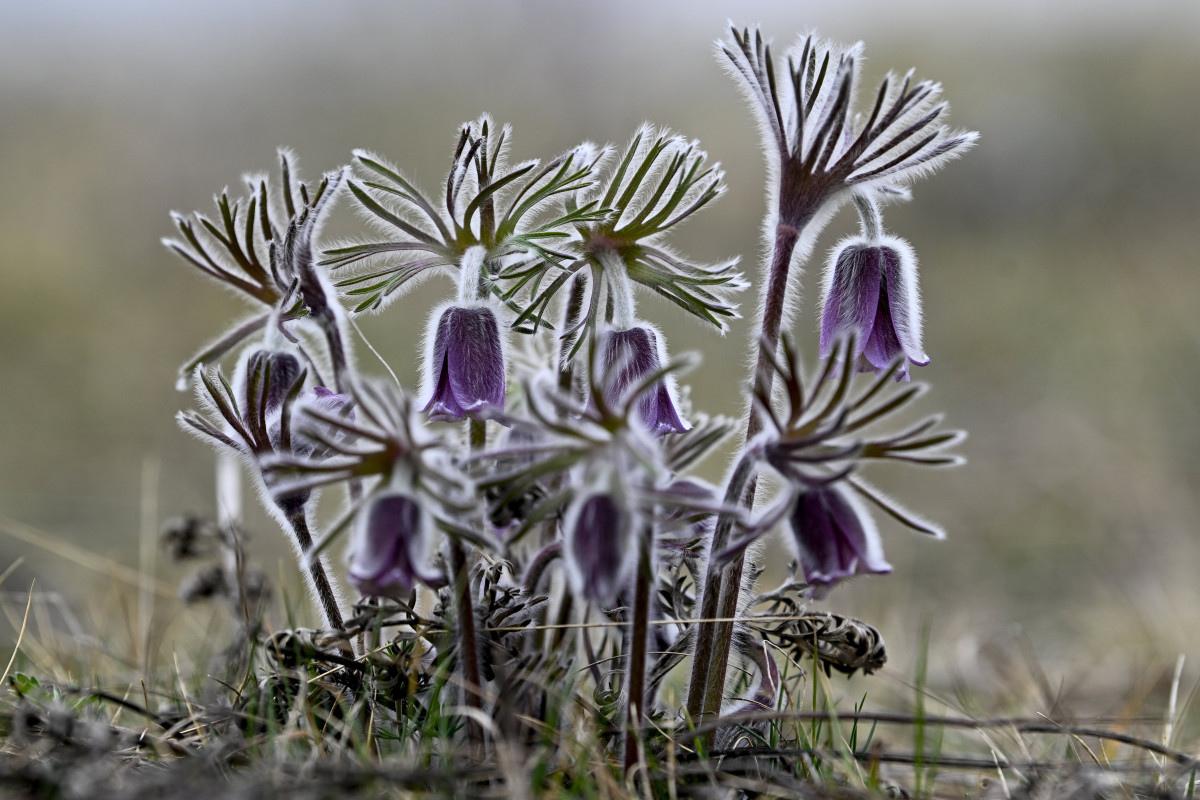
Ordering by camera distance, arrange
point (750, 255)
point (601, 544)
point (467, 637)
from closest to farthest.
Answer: point (601, 544) < point (467, 637) < point (750, 255)

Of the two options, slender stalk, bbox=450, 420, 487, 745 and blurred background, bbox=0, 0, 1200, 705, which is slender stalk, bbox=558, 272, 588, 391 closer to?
slender stalk, bbox=450, 420, 487, 745

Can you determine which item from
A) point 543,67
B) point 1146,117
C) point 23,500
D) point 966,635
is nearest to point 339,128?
point 543,67

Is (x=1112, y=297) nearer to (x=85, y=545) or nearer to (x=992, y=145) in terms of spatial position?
(x=992, y=145)

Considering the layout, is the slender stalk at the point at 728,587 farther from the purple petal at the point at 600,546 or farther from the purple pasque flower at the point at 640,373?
the purple petal at the point at 600,546

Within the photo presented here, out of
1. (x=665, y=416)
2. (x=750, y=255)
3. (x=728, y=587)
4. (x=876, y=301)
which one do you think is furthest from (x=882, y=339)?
(x=750, y=255)

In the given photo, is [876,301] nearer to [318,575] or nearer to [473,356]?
[473,356]

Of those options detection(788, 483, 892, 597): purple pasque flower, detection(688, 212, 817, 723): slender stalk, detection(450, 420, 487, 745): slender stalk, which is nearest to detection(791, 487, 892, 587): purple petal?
detection(788, 483, 892, 597): purple pasque flower

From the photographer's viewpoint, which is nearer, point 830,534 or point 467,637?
point 830,534
